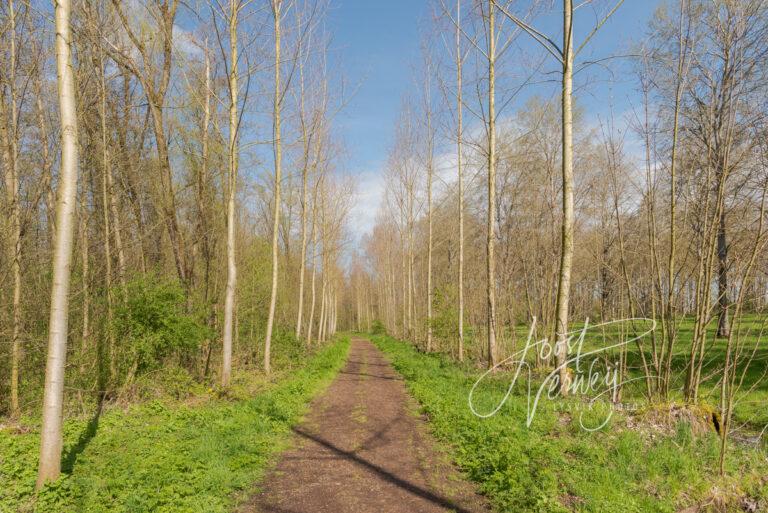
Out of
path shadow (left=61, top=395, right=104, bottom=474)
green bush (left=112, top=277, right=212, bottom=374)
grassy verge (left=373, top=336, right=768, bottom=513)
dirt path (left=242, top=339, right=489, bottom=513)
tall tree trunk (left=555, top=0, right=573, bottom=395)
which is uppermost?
tall tree trunk (left=555, top=0, right=573, bottom=395)

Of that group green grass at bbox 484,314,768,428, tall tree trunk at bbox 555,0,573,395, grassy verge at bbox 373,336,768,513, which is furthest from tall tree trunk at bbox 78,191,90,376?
green grass at bbox 484,314,768,428

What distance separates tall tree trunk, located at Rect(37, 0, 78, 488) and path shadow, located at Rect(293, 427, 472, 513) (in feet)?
10.3

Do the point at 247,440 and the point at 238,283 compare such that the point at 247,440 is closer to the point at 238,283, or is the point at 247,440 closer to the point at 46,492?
the point at 46,492

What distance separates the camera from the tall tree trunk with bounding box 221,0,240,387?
9172 millimetres

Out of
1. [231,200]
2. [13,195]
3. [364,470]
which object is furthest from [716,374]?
[13,195]

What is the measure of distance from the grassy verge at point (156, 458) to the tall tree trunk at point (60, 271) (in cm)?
39

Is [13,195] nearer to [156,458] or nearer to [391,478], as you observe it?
[156,458]

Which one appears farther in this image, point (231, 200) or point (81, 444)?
point (231, 200)

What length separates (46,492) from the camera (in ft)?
12.6

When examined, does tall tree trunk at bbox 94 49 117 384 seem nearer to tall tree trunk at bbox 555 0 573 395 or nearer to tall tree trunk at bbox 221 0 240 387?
tall tree trunk at bbox 221 0 240 387

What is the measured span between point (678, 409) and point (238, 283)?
41.3ft

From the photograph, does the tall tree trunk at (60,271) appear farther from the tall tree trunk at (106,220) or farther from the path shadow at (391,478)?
the tall tree trunk at (106,220)

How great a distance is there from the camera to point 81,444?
563 centimetres

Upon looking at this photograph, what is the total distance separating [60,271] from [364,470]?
3.92 meters
